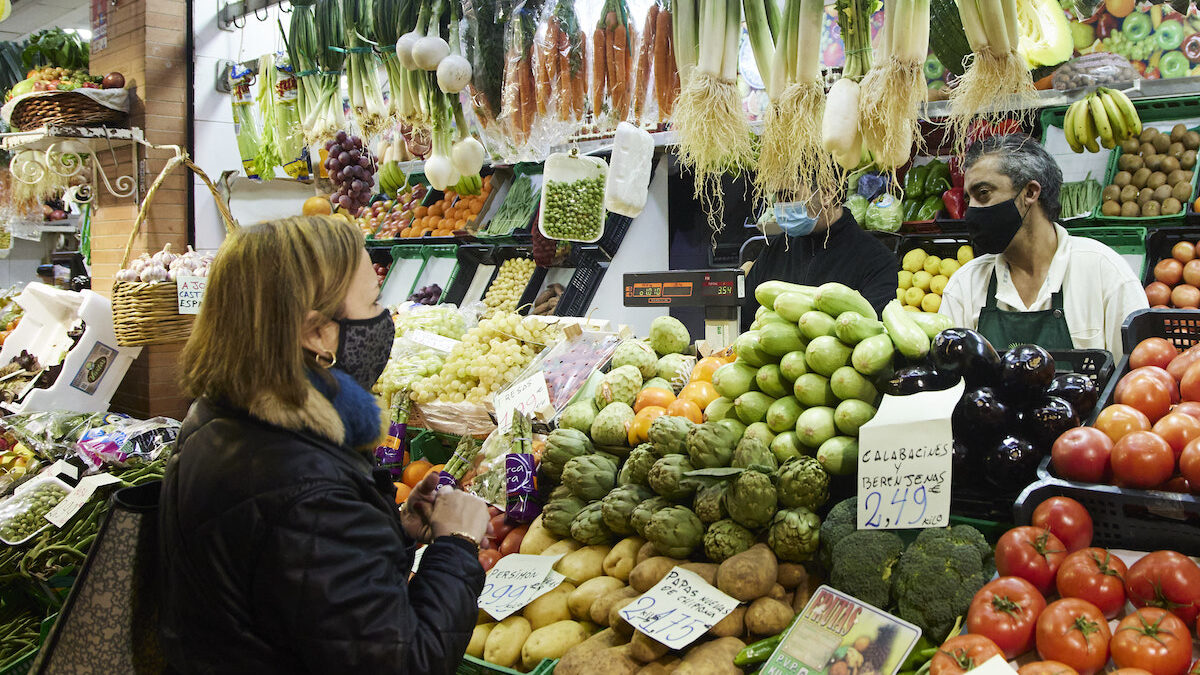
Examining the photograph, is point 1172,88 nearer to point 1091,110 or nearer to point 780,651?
point 1091,110

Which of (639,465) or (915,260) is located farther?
(915,260)

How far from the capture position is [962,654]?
1.41m

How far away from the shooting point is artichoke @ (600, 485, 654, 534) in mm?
2117

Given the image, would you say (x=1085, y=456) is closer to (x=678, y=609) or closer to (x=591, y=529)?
(x=678, y=609)

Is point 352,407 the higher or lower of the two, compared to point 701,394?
higher

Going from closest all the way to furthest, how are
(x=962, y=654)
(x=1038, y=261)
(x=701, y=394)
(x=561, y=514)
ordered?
(x=962, y=654), (x=561, y=514), (x=701, y=394), (x=1038, y=261)

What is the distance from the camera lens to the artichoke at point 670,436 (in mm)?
2156

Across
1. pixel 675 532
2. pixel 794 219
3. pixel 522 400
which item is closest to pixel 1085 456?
pixel 675 532

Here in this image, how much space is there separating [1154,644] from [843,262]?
2.92m

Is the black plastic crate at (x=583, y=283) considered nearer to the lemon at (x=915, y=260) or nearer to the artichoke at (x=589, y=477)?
the lemon at (x=915, y=260)

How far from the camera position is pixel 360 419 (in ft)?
5.01

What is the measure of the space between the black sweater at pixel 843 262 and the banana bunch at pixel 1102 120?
44.7 inches

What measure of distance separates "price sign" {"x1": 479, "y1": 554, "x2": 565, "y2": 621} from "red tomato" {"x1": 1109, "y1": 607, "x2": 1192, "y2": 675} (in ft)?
4.03

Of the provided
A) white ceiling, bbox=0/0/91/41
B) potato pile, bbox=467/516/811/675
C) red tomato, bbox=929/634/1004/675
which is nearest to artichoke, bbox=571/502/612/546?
potato pile, bbox=467/516/811/675
